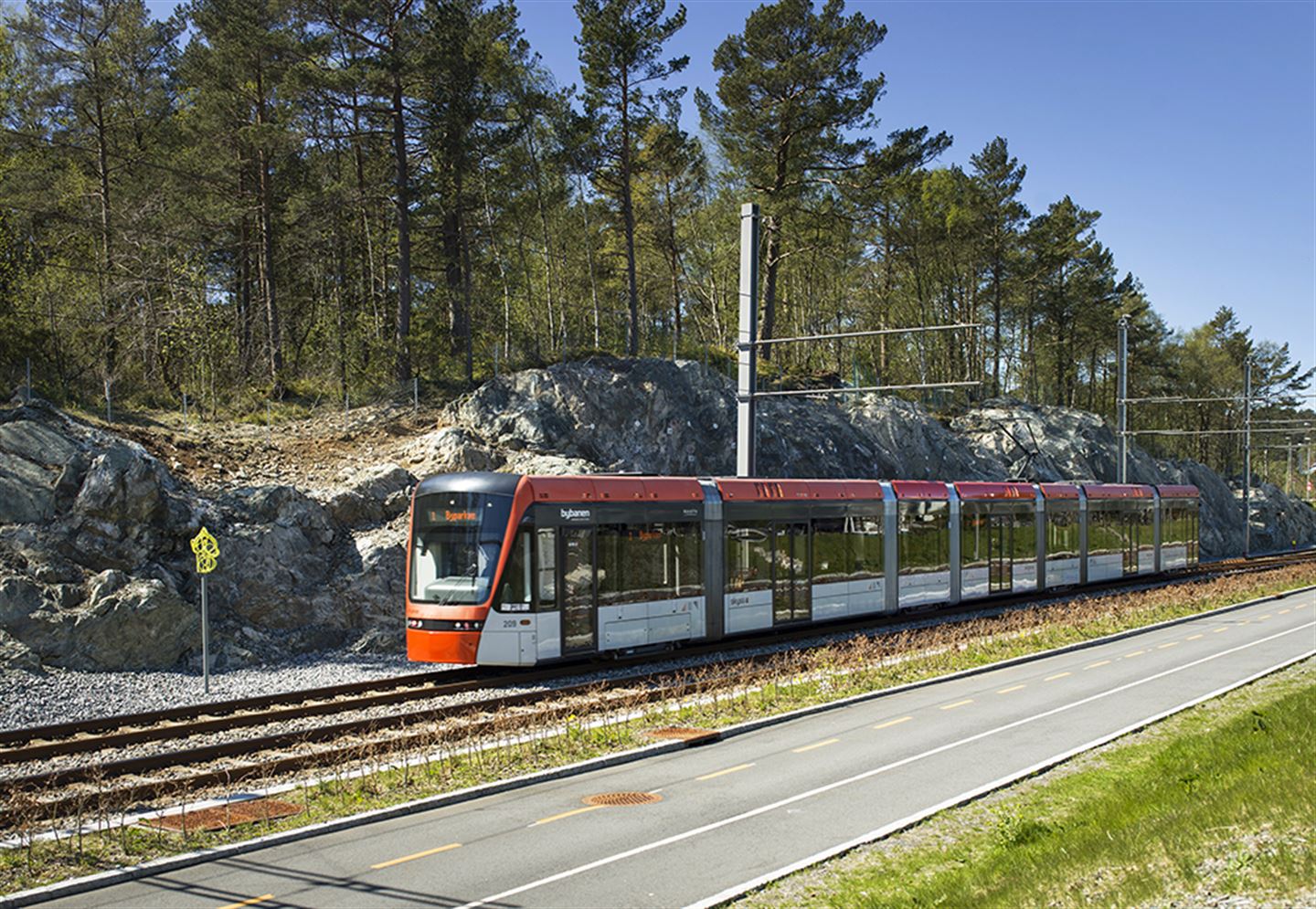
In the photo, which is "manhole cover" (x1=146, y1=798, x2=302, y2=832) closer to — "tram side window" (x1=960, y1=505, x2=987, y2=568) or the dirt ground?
the dirt ground

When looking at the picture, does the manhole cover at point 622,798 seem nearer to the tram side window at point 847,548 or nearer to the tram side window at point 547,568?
the tram side window at point 547,568

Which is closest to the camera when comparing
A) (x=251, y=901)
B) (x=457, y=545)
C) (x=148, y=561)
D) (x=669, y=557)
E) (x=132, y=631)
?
(x=251, y=901)

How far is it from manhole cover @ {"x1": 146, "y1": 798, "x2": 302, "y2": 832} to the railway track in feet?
2.87

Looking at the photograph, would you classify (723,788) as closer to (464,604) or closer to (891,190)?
(464,604)

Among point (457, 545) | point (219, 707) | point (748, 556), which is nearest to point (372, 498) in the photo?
point (457, 545)

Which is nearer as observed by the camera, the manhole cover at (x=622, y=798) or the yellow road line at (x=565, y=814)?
the yellow road line at (x=565, y=814)

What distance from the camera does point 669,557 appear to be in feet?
63.8

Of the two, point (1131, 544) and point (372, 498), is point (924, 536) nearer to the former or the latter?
point (372, 498)

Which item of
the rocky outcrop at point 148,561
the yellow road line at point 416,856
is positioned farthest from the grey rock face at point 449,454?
the yellow road line at point 416,856

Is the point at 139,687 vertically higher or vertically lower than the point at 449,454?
lower

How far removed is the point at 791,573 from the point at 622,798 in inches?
448

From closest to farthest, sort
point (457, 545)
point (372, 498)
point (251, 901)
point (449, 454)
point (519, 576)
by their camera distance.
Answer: point (251, 901) < point (519, 576) < point (457, 545) < point (372, 498) < point (449, 454)

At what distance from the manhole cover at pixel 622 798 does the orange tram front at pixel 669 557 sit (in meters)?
5.95

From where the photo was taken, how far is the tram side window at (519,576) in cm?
1694
